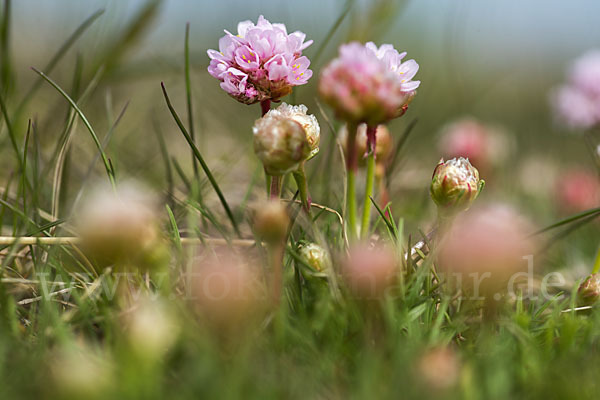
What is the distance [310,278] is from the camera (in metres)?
0.97

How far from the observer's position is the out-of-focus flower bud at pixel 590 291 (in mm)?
1040

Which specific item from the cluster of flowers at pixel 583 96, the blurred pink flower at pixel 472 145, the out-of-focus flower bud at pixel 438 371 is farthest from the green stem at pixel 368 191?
the cluster of flowers at pixel 583 96

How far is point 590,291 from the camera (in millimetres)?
1046

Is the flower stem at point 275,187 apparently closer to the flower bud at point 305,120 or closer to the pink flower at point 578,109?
the flower bud at point 305,120

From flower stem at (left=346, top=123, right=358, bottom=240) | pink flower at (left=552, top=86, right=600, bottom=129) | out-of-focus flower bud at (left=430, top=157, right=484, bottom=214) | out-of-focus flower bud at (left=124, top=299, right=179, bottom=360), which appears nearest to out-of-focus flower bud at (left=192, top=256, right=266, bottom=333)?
out-of-focus flower bud at (left=124, top=299, right=179, bottom=360)

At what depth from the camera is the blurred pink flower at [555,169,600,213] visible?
194 centimetres

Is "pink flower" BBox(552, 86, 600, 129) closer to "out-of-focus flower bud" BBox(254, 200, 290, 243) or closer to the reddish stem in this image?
the reddish stem

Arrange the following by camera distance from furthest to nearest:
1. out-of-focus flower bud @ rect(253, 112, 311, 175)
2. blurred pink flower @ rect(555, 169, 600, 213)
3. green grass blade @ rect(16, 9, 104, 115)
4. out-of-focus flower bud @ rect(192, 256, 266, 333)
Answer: blurred pink flower @ rect(555, 169, 600, 213), green grass blade @ rect(16, 9, 104, 115), out-of-focus flower bud @ rect(253, 112, 311, 175), out-of-focus flower bud @ rect(192, 256, 266, 333)

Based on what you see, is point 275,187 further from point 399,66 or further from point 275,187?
point 399,66

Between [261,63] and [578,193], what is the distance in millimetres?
1386

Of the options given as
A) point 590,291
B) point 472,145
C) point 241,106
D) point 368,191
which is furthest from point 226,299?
point 241,106

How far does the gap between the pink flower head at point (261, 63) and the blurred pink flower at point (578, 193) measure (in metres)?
1.30

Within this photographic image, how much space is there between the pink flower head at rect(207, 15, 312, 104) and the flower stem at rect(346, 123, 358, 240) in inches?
6.7

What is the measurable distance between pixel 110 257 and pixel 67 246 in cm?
41
